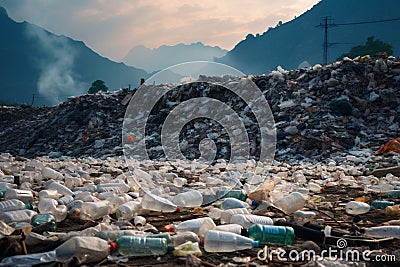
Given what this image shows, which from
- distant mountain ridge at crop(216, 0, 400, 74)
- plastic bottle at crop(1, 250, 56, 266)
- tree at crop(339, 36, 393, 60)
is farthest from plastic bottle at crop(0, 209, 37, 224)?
distant mountain ridge at crop(216, 0, 400, 74)

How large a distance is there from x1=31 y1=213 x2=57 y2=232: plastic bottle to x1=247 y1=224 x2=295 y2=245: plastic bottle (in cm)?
94

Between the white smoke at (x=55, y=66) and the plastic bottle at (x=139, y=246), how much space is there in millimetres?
60708

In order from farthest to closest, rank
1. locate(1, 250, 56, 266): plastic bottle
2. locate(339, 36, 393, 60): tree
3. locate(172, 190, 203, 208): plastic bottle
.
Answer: locate(339, 36, 393, 60): tree, locate(172, 190, 203, 208): plastic bottle, locate(1, 250, 56, 266): plastic bottle

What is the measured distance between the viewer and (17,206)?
6.92 ft

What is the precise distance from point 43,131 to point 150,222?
11.2 m

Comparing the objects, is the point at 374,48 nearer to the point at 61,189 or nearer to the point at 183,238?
the point at 61,189

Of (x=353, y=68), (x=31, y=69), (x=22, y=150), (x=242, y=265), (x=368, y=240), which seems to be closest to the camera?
(x=242, y=265)

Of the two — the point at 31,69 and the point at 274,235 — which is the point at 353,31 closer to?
the point at 31,69

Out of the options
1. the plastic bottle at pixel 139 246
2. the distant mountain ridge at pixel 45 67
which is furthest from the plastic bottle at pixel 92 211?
the distant mountain ridge at pixel 45 67

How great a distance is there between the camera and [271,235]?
166 cm

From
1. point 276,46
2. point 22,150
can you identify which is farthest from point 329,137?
point 276,46

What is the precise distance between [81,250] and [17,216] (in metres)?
0.74

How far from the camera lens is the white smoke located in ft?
211

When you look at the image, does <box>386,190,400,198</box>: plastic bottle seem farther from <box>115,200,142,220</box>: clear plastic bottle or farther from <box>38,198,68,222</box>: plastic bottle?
<box>38,198,68,222</box>: plastic bottle
